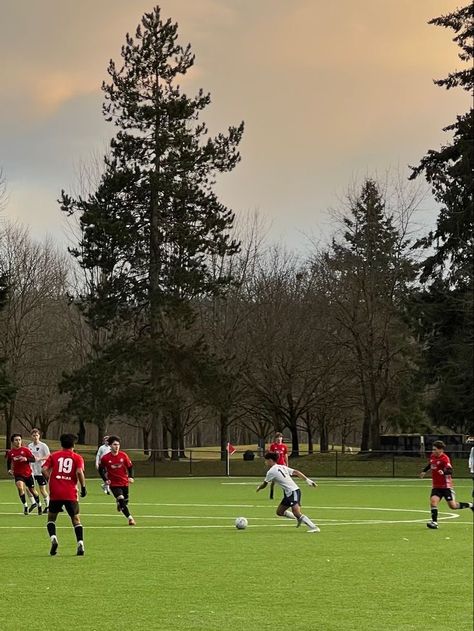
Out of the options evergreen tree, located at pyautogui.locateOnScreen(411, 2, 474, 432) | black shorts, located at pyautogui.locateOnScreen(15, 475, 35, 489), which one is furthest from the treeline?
evergreen tree, located at pyautogui.locateOnScreen(411, 2, 474, 432)

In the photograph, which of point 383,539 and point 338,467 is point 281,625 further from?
point 338,467

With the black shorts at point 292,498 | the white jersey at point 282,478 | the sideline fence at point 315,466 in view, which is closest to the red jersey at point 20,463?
the white jersey at point 282,478

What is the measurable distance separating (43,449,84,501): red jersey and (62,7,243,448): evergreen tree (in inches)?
1773

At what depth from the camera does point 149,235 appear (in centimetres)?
6334

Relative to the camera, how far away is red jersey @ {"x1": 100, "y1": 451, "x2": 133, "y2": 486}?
77.1ft

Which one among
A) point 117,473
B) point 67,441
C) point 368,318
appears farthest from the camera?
point 368,318

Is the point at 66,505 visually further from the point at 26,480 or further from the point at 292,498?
the point at 26,480

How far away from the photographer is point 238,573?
14469 millimetres

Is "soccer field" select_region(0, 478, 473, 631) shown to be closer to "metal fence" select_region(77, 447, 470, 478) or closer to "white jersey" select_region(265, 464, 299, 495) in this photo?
"white jersey" select_region(265, 464, 299, 495)

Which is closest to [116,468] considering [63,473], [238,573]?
[63,473]

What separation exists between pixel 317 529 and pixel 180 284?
139ft

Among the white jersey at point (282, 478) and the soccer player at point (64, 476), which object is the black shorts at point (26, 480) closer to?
the white jersey at point (282, 478)

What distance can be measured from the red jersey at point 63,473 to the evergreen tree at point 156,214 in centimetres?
4504

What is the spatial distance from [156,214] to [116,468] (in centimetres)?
4104
